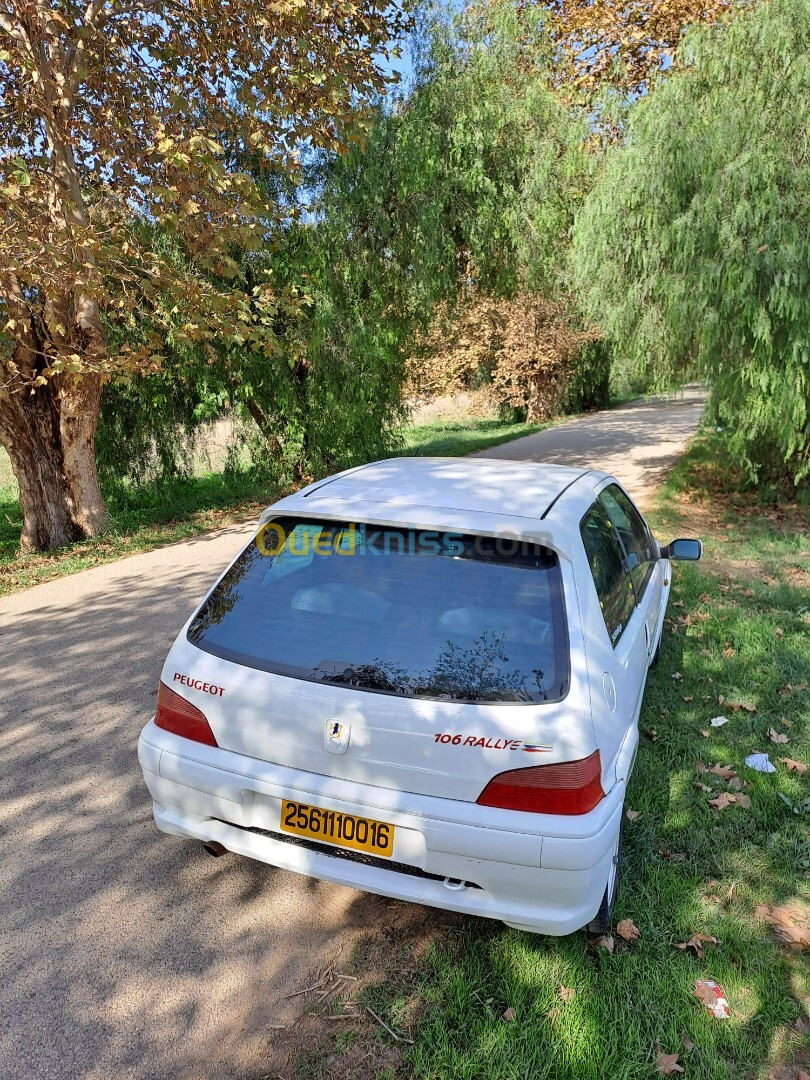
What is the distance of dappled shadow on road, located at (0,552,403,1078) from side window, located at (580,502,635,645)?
5.24 feet

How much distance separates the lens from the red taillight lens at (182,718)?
8.74ft

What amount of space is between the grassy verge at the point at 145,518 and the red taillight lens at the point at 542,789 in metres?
7.43

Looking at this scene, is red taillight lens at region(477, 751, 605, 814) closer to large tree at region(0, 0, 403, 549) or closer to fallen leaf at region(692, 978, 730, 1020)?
fallen leaf at region(692, 978, 730, 1020)

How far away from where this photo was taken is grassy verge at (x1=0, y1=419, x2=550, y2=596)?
8.98 m

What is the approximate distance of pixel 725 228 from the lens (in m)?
8.22

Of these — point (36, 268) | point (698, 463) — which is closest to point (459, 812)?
point (36, 268)

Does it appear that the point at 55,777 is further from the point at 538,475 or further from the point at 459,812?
the point at 538,475

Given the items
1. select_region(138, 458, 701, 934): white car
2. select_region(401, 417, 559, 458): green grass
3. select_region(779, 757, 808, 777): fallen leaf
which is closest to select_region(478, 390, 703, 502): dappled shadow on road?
select_region(401, 417, 559, 458): green grass

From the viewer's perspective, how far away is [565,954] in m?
2.65

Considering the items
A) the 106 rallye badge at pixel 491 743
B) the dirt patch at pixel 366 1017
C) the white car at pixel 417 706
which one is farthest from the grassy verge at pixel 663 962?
the 106 rallye badge at pixel 491 743

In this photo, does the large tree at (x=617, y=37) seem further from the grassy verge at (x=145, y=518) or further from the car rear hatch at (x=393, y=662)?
the car rear hatch at (x=393, y=662)

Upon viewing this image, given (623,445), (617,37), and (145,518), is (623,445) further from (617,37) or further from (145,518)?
(145,518)

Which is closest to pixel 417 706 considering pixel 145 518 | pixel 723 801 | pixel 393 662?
pixel 393 662

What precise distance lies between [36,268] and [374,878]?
7.27 meters
